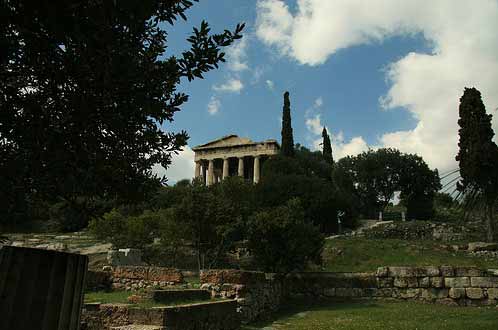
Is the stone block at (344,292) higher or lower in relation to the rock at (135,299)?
lower

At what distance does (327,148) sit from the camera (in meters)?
75.1

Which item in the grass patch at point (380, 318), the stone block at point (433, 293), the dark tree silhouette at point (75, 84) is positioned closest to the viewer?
the dark tree silhouette at point (75, 84)

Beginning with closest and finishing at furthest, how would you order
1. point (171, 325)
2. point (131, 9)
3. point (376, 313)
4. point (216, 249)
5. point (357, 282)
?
point (131, 9) → point (171, 325) → point (376, 313) → point (357, 282) → point (216, 249)

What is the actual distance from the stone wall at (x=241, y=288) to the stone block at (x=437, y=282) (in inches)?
309

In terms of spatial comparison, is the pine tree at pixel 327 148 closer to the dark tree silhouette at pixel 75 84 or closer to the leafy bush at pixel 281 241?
the leafy bush at pixel 281 241

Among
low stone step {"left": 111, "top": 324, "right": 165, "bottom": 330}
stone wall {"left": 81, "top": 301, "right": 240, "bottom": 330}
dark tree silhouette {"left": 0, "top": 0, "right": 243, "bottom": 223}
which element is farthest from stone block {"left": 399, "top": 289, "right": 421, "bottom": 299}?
dark tree silhouette {"left": 0, "top": 0, "right": 243, "bottom": 223}

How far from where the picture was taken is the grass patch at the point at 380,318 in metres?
11.6

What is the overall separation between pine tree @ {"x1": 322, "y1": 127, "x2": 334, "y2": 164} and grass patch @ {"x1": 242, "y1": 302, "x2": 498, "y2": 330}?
5644 cm

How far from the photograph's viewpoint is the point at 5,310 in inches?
127

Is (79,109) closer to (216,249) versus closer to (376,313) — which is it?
(376,313)

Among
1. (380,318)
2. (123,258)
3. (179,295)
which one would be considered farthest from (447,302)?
(123,258)

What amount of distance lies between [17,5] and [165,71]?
1.19 metres

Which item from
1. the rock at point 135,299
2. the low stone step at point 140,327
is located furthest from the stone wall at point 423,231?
the low stone step at point 140,327

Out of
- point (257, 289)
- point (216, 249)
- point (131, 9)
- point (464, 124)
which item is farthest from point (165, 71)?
point (464, 124)
